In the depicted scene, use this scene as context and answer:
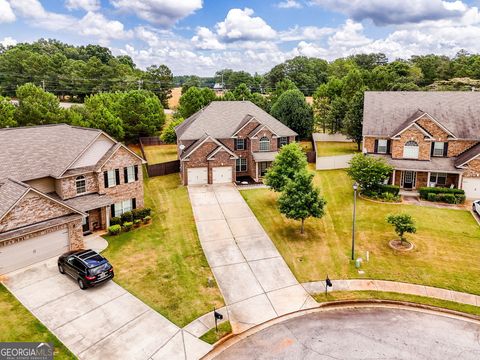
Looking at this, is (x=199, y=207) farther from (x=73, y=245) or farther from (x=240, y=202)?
(x=73, y=245)

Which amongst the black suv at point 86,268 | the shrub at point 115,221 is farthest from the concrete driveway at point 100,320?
the shrub at point 115,221

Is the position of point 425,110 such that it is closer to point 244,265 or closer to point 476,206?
point 476,206

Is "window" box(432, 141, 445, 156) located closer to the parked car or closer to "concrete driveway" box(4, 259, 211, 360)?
the parked car

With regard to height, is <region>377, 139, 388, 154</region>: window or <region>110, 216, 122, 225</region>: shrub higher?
<region>377, 139, 388, 154</region>: window

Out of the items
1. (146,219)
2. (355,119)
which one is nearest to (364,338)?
(146,219)

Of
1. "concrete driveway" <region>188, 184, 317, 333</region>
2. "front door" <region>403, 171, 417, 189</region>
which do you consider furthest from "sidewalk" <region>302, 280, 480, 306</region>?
"front door" <region>403, 171, 417, 189</region>

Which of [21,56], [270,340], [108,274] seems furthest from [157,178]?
[21,56]

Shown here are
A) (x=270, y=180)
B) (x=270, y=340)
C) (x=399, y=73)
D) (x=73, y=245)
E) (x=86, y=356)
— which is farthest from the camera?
(x=399, y=73)
